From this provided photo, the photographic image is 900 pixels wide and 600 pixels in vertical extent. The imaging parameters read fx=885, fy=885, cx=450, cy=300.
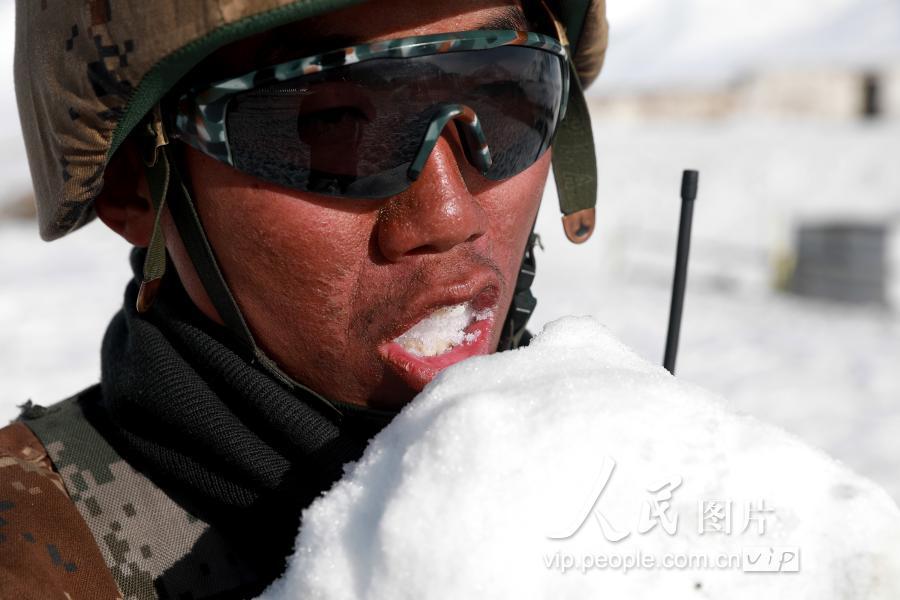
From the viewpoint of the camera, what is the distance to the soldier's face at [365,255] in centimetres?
154

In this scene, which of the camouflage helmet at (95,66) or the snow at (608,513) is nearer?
the snow at (608,513)

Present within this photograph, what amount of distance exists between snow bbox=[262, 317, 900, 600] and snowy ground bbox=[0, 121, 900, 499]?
0.46 meters

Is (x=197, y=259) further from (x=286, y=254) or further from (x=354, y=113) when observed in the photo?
(x=354, y=113)

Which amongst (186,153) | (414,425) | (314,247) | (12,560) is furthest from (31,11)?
(414,425)

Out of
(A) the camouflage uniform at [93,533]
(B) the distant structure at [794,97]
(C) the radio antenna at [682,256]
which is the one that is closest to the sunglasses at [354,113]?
(C) the radio antenna at [682,256]

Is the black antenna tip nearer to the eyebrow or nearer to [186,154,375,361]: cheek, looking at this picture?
the eyebrow

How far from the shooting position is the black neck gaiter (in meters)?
1.61

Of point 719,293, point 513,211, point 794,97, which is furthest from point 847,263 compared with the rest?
point 794,97

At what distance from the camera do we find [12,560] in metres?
1.40

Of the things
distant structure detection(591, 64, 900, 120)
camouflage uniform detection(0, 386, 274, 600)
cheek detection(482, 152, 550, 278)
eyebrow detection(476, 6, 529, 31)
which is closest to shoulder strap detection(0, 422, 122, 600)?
camouflage uniform detection(0, 386, 274, 600)

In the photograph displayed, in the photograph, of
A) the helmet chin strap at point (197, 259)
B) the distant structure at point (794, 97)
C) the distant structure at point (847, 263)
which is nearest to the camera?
the helmet chin strap at point (197, 259)

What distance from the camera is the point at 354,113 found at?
59.0 inches

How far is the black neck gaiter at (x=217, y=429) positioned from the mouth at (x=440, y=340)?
0.17 m

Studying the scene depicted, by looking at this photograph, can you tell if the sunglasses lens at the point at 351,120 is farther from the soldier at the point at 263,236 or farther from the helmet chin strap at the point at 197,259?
the helmet chin strap at the point at 197,259
